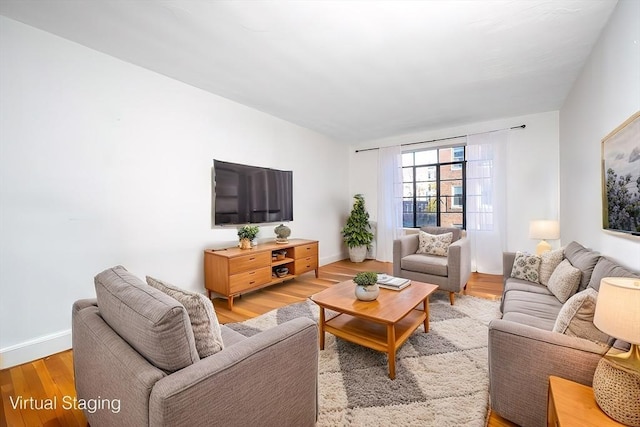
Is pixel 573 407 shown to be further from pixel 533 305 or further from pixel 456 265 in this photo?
pixel 456 265

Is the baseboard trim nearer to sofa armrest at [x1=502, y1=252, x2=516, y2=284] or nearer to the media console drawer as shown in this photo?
the media console drawer

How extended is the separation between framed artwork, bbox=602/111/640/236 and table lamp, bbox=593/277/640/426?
978mm

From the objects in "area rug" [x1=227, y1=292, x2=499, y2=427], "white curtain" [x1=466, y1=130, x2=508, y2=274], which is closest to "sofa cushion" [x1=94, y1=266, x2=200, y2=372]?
"area rug" [x1=227, y1=292, x2=499, y2=427]

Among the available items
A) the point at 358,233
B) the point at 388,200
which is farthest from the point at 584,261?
the point at 358,233

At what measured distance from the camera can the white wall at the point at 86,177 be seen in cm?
203

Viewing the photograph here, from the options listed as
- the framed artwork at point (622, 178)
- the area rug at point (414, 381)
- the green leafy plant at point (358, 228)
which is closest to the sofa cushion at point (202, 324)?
the area rug at point (414, 381)

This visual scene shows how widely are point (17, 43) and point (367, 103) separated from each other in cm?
337

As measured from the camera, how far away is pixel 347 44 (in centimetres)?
231

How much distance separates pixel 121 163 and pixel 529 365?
3404 millimetres

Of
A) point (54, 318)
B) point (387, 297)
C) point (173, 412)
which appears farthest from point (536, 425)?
point (54, 318)

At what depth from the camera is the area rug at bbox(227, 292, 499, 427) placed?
1.47 metres

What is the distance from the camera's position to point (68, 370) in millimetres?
1966

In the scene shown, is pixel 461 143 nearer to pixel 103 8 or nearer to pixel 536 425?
pixel 536 425

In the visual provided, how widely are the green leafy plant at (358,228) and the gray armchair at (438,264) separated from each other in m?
1.56
